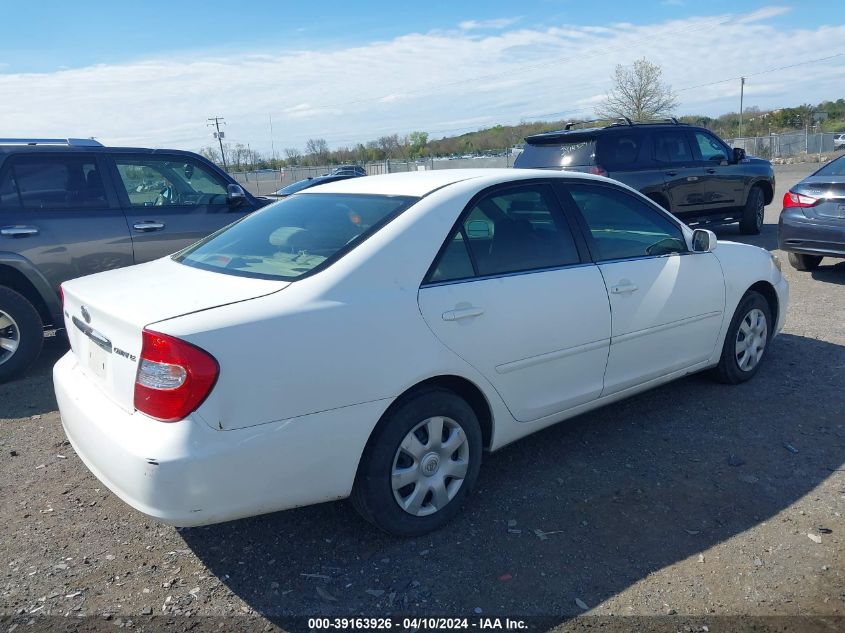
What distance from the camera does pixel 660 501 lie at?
3.45 m

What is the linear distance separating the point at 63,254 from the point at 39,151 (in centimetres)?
91

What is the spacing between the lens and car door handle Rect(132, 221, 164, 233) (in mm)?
6079

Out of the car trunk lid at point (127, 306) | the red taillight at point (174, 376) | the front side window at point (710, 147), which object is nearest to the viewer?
the red taillight at point (174, 376)

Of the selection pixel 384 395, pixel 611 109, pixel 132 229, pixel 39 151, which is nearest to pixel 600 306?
pixel 384 395

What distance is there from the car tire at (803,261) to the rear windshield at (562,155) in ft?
9.43

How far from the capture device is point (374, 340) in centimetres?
287

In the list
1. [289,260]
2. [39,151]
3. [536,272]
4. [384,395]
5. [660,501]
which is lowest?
[660,501]

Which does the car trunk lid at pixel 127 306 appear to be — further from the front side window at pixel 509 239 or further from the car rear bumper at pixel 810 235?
the car rear bumper at pixel 810 235

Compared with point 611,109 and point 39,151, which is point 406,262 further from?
point 611,109

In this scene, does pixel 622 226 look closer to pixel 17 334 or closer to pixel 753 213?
pixel 17 334

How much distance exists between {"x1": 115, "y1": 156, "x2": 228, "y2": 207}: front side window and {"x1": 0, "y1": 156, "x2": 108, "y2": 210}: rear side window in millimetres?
254

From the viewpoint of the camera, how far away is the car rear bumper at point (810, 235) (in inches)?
305

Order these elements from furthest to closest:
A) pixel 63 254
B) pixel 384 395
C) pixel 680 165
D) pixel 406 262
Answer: pixel 680 165
pixel 63 254
pixel 406 262
pixel 384 395

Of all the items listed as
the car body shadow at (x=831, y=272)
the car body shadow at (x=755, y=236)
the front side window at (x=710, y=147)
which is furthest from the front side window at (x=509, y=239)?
the front side window at (x=710, y=147)
